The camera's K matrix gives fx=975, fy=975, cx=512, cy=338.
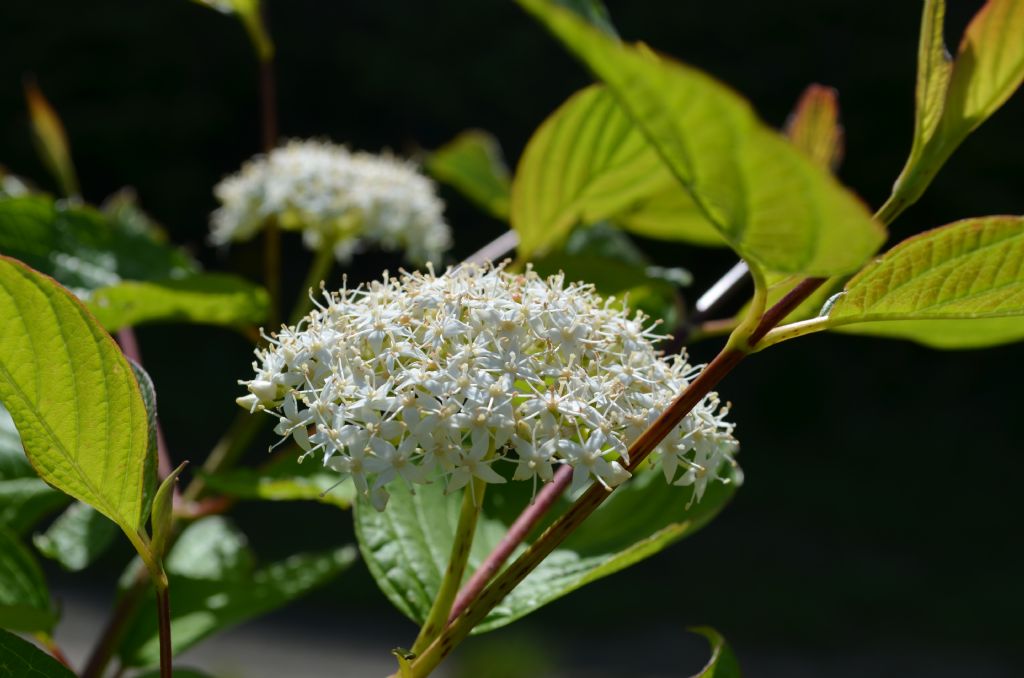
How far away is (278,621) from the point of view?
5.42 meters

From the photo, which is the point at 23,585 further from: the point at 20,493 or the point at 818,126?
the point at 818,126

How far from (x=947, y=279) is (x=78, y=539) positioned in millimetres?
607

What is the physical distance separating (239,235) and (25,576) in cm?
73

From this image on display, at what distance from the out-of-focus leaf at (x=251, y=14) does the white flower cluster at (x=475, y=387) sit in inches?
11.5

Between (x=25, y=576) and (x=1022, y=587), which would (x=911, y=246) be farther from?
(x=1022, y=587)

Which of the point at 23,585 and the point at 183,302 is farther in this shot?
the point at 183,302

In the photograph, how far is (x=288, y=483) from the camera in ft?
1.90

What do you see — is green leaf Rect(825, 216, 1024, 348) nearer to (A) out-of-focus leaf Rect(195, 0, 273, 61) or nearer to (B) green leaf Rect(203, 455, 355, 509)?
(B) green leaf Rect(203, 455, 355, 509)

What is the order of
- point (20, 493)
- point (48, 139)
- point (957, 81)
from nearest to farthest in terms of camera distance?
point (957, 81)
point (20, 493)
point (48, 139)

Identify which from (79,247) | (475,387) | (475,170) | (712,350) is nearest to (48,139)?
(79,247)

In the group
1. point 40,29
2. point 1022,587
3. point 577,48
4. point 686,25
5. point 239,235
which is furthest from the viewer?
point 40,29

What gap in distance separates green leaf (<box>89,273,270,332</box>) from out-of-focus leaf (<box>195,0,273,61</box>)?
0.19 meters

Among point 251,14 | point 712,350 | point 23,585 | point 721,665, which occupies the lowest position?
point 712,350

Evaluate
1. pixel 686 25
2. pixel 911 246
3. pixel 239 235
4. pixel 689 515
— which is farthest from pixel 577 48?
pixel 686 25
